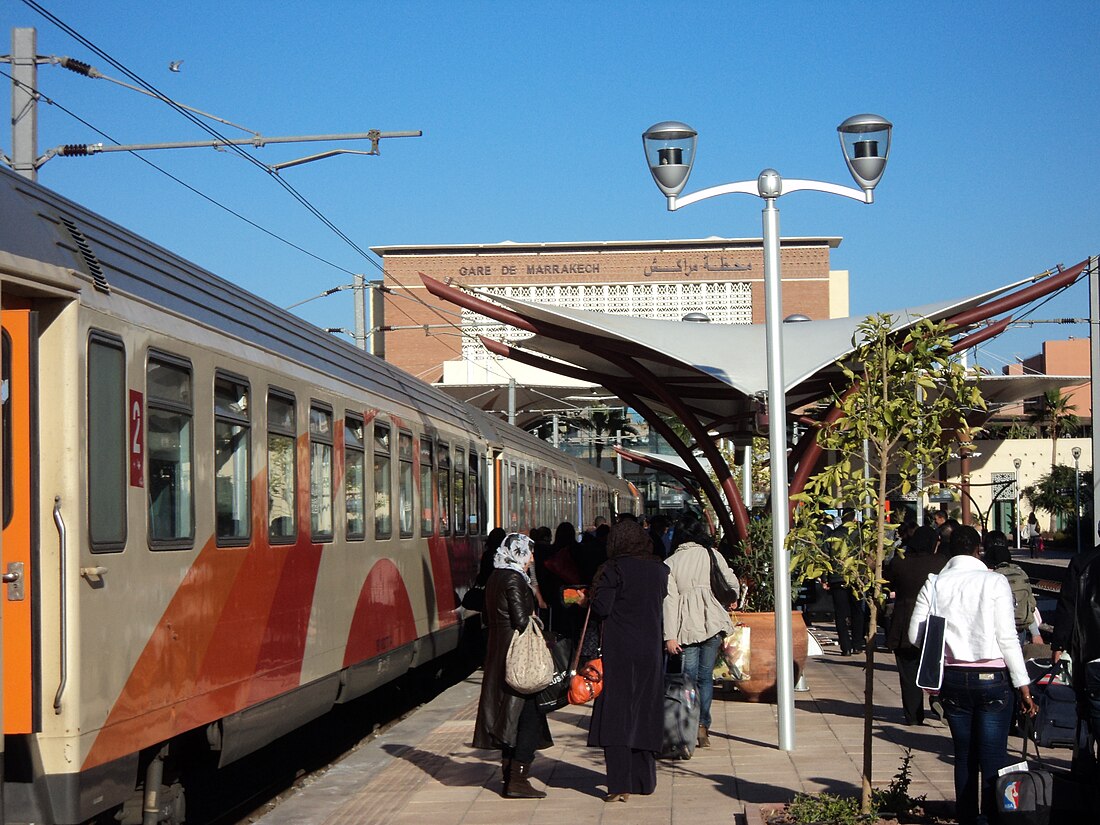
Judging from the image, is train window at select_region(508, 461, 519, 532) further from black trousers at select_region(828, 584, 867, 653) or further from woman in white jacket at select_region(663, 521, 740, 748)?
woman in white jacket at select_region(663, 521, 740, 748)

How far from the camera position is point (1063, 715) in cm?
796

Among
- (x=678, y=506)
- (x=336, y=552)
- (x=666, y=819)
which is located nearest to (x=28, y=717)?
(x=666, y=819)

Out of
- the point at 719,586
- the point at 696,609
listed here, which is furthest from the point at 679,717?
the point at 719,586

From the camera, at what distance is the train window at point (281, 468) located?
941 centimetres

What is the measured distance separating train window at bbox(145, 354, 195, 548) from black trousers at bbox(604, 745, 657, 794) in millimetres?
3075

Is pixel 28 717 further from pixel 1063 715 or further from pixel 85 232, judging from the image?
pixel 1063 715

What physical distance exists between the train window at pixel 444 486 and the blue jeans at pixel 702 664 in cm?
487

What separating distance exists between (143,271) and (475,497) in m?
10.8

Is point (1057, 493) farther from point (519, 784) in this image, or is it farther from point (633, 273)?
point (519, 784)

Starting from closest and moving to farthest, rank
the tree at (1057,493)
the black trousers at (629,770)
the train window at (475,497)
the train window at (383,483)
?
the black trousers at (629,770), the train window at (383,483), the train window at (475,497), the tree at (1057,493)

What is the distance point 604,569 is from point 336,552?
8.51 feet

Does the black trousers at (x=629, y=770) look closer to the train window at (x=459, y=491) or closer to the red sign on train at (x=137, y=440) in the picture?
the red sign on train at (x=137, y=440)

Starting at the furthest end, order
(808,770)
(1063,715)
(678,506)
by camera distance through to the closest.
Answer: (678,506)
(808,770)
(1063,715)

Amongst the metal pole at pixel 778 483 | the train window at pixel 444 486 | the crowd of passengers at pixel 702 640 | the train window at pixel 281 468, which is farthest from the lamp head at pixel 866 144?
the train window at pixel 444 486
